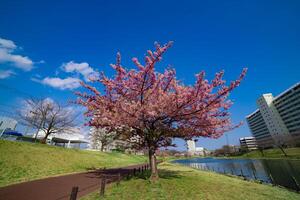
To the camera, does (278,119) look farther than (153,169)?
Yes

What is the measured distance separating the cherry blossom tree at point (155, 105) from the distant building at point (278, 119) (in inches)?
2735

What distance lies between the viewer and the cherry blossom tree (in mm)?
9609

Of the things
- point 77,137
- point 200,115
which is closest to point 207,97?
point 200,115

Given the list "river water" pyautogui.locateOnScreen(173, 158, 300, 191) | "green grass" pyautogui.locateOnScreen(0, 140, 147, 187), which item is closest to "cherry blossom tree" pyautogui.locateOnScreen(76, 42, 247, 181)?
"green grass" pyautogui.locateOnScreen(0, 140, 147, 187)

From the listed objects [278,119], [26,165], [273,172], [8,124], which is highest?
[278,119]

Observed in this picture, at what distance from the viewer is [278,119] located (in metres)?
97.7

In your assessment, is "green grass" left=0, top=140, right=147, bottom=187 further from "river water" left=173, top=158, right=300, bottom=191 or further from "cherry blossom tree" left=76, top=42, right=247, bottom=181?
"river water" left=173, top=158, right=300, bottom=191

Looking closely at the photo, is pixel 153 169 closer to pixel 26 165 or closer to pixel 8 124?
pixel 26 165

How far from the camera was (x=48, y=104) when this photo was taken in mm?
32781

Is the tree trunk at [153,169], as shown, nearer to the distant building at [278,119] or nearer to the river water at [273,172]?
the river water at [273,172]

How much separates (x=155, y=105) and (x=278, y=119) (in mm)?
116383

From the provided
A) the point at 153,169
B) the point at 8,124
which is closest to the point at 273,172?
the point at 153,169

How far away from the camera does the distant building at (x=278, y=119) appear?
255 feet

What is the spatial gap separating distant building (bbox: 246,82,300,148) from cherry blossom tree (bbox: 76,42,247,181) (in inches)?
2735
